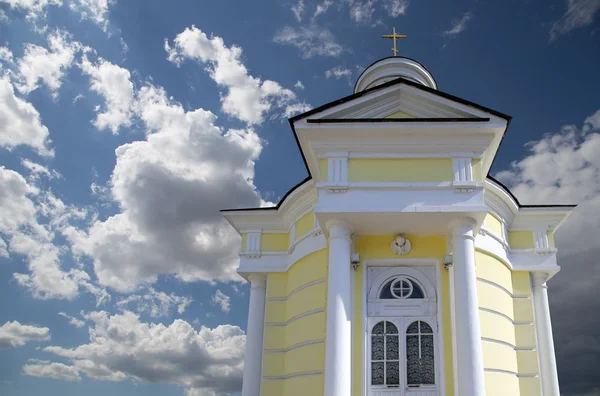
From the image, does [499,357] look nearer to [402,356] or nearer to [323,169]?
[402,356]

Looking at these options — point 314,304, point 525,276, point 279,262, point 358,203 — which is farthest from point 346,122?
point 525,276

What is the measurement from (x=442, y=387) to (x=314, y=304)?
3.57 m

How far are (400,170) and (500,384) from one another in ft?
17.0

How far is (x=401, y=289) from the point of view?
12.8 meters

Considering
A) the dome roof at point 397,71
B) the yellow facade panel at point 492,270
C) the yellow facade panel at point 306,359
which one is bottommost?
the yellow facade panel at point 306,359

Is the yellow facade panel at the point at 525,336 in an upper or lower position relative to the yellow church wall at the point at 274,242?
lower

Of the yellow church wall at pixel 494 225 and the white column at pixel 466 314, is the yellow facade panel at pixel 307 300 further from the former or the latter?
the yellow church wall at pixel 494 225

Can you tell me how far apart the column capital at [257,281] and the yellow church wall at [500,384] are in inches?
274

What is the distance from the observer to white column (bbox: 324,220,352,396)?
1105 cm

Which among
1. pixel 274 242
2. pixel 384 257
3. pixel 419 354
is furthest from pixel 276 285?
pixel 419 354

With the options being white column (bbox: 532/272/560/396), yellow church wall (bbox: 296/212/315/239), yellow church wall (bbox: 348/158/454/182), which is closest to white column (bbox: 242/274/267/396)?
yellow church wall (bbox: 296/212/315/239)

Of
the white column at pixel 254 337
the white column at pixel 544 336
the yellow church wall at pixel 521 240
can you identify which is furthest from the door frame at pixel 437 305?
the white column at pixel 254 337

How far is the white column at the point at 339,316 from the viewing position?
11.0 metres

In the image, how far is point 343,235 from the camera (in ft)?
39.9
